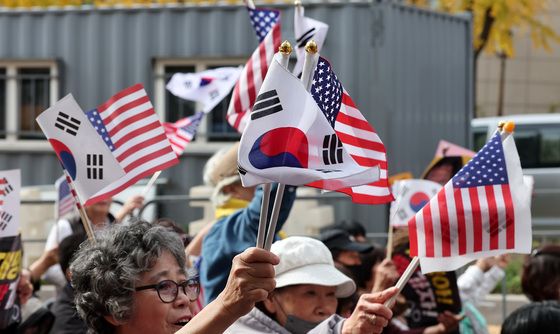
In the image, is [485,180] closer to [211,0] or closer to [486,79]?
[211,0]

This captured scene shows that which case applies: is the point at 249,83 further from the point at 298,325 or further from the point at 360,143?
the point at 360,143

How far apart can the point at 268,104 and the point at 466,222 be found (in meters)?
1.35

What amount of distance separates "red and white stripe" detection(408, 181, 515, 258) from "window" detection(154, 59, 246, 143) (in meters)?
9.01

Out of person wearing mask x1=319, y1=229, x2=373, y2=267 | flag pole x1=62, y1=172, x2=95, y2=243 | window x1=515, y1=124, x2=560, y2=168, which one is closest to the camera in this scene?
flag pole x1=62, y1=172, x2=95, y2=243

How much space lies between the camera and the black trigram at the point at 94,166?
17.1ft

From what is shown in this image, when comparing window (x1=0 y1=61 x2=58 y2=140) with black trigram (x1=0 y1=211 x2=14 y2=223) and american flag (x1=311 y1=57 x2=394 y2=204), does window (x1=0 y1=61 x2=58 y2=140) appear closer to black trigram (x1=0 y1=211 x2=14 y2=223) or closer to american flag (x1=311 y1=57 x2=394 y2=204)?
black trigram (x1=0 y1=211 x2=14 y2=223)

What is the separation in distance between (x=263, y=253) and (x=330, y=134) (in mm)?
412

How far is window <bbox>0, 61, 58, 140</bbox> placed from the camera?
45.7 ft

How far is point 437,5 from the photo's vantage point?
20.3m

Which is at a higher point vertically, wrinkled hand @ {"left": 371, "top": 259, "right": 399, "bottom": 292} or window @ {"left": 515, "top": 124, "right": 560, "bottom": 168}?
wrinkled hand @ {"left": 371, "top": 259, "right": 399, "bottom": 292}

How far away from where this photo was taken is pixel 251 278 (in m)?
3.22

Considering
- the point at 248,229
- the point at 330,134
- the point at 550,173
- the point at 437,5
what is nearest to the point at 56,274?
the point at 248,229

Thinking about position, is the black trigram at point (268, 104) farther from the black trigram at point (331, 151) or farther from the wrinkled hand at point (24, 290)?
the wrinkled hand at point (24, 290)

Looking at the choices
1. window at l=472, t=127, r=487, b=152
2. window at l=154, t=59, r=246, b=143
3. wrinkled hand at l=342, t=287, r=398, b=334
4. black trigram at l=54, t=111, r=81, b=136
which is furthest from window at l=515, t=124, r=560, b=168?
wrinkled hand at l=342, t=287, r=398, b=334
